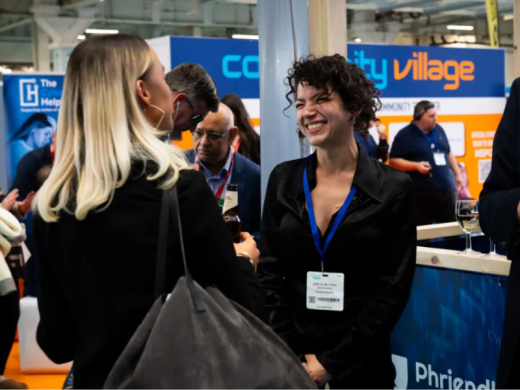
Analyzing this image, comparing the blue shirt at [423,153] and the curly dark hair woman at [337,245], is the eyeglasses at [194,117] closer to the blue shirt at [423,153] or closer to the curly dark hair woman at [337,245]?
the curly dark hair woman at [337,245]

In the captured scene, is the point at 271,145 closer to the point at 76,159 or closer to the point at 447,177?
the point at 76,159

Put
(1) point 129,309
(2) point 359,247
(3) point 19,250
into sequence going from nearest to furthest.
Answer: (1) point 129,309 → (2) point 359,247 → (3) point 19,250

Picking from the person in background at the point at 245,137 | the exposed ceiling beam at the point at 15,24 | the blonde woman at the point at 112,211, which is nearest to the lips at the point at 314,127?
the blonde woman at the point at 112,211

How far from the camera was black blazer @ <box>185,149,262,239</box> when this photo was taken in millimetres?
2889

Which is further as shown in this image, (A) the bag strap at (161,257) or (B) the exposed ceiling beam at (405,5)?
(B) the exposed ceiling beam at (405,5)

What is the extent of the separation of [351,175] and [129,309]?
1.00m

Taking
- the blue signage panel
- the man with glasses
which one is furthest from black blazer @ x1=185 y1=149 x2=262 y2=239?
the blue signage panel

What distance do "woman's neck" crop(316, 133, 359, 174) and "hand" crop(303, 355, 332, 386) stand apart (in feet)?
1.82

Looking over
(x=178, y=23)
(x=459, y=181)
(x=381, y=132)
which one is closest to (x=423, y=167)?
(x=381, y=132)

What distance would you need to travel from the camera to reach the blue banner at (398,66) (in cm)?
629

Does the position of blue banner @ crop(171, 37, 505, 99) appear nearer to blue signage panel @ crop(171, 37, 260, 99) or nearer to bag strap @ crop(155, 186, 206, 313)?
blue signage panel @ crop(171, 37, 260, 99)

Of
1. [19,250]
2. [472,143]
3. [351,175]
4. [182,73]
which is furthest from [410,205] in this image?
[472,143]

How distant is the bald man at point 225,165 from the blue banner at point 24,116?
3.63 meters

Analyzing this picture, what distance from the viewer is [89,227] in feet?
4.47
